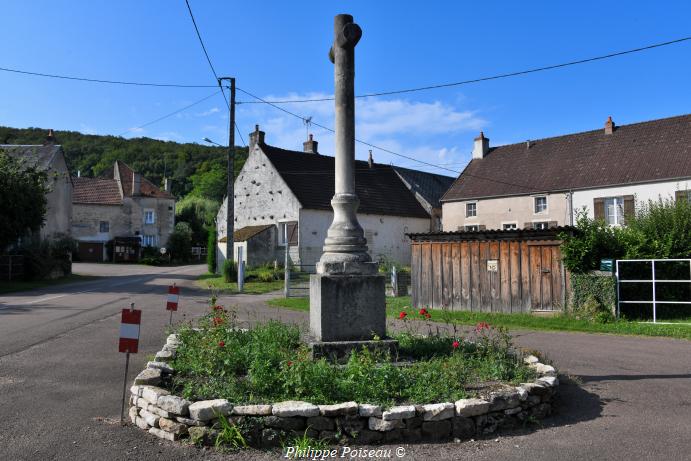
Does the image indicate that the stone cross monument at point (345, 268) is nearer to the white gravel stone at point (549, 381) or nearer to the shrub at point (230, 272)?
the white gravel stone at point (549, 381)

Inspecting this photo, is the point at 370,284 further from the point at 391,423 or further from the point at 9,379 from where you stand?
the point at 9,379

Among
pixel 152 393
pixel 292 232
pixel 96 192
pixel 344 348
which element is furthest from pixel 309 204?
pixel 96 192

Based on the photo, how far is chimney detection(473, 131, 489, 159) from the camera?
3803 cm

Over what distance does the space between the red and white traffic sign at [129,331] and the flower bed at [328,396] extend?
0.40 metres

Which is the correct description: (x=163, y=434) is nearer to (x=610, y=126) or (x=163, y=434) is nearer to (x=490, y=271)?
(x=490, y=271)

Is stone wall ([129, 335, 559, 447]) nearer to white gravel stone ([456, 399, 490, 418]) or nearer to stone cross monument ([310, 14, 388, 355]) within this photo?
white gravel stone ([456, 399, 490, 418])

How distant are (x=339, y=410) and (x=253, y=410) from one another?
809 millimetres

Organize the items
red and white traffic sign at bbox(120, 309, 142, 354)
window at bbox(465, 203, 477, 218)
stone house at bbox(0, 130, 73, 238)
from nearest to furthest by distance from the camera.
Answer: red and white traffic sign at bbox(120, 309, 142, 354) < window at bbox(465, 203, 477, 218) < stone house at bbox(0, 130, 73, 238)

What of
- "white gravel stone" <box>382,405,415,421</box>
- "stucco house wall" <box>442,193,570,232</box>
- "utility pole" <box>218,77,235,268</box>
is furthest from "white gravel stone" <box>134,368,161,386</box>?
"stucco house wall" <box>442,193,570,232</box>

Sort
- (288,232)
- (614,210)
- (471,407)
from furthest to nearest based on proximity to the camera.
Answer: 1. (288,232)
2. (614,210)
3. (471,407)

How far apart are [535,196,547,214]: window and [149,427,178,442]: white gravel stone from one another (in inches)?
1184

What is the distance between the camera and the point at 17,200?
84.2 ft

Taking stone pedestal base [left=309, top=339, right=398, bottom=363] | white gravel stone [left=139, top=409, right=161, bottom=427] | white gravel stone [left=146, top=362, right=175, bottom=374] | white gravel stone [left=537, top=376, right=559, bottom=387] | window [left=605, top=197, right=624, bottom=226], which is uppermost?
window [left=605, top=197, right=624, bottom=226]

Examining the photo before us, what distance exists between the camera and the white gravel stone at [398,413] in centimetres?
494
